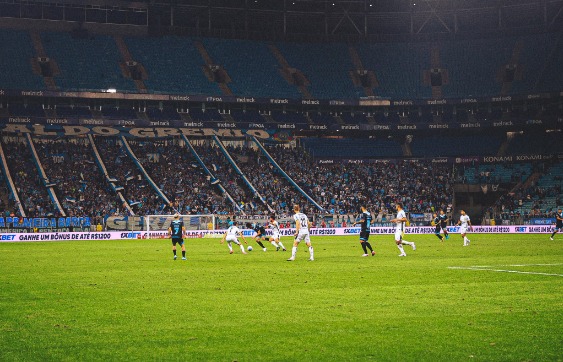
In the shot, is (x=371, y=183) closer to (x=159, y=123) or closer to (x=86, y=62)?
(x=159, y=123)

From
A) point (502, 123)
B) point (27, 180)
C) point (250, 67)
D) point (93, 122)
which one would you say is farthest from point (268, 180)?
point (502, 123)

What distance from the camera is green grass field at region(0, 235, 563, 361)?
1121cm

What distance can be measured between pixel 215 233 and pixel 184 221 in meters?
4.54

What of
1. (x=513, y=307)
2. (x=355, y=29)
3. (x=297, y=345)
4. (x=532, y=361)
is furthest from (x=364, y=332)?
(x=355, y=29)

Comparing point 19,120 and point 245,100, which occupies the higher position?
point 245,100

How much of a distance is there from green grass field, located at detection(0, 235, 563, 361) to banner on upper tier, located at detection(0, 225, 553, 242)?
117 feet

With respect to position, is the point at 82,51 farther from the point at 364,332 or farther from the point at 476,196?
the point at 364,332

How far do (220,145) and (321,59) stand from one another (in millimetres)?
20957

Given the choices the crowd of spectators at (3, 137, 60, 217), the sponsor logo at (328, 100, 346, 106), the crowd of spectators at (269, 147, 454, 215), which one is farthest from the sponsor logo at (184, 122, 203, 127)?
the crowd of spectators at (3, 137, 60, 217)

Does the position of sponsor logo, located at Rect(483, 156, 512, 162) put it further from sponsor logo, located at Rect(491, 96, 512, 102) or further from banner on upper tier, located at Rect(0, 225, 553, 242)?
banner on upper tier, located at Rect(0, 225, 553, 242)

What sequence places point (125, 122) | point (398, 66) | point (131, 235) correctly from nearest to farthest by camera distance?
point (131, 235), point (125, 122), point (398, 66)

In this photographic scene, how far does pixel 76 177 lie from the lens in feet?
242

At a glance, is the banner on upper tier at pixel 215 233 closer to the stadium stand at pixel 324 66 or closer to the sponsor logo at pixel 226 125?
the sponsor logo at pixel 226 125

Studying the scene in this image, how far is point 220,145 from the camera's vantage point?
8606 cm
